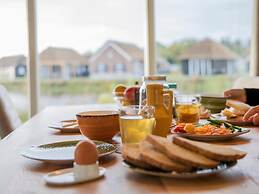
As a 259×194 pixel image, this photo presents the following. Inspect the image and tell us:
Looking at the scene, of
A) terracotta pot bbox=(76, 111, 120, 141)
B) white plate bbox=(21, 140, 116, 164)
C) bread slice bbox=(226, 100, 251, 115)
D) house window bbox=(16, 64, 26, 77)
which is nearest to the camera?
white plate bbox=(21, 140, 116, 164)

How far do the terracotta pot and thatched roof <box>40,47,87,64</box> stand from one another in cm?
271

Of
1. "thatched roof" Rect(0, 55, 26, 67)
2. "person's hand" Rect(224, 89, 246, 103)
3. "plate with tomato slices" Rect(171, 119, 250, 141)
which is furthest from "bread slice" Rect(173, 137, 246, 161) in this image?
"thatched roof" Rect(0, 55, 26, 67)

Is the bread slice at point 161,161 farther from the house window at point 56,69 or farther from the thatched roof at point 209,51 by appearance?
the thatched roof at point 209,51

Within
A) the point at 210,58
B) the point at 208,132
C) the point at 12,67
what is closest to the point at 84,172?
the point at 208,132

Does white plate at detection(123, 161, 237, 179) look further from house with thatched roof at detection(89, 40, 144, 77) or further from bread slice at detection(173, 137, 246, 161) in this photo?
house with thatched roof at detection(89, 40, 144, 77)

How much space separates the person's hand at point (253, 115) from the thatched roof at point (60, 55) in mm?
2556

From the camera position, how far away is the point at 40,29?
12.5ft

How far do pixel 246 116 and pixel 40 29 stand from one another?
2682 mm

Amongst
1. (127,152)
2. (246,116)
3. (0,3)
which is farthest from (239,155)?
(0,3)

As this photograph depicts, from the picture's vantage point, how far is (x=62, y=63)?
3975mm

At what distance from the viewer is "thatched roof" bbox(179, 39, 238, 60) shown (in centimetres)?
420

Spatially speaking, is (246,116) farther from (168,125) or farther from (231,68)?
(231,68)

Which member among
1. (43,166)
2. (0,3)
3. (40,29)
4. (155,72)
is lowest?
(43,166)

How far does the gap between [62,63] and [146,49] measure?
0.88 metres
